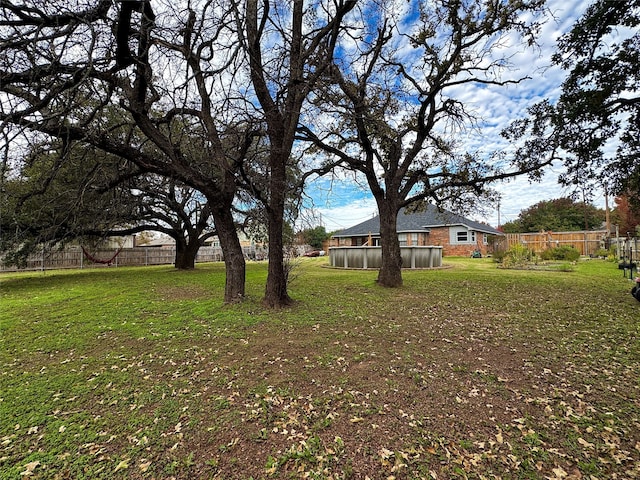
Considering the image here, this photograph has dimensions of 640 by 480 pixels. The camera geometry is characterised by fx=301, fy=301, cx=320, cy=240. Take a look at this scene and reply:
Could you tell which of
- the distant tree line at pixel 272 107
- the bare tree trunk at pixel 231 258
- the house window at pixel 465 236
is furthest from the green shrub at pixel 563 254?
the bare tree trunk at pixel 231 258

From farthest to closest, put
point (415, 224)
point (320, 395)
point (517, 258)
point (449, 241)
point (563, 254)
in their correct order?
point (415, 224) < point (449, 241) < point (563, 254) < point (517, 258) < point (320, 395)

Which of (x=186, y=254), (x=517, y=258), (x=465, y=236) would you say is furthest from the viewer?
(x=465, y=236)

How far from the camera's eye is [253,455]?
2.15 meters

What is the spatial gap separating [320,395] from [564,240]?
84.4 ft

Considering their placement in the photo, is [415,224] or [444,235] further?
[415,224]

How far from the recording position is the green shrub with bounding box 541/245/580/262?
1680cm

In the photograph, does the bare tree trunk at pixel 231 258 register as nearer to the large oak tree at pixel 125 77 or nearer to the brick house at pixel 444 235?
the large oak tree at pixel 125 77

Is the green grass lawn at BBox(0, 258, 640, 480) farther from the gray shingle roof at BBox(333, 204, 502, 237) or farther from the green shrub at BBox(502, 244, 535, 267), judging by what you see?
the gray shingle roof at BBox(333, 204, 502, 237)

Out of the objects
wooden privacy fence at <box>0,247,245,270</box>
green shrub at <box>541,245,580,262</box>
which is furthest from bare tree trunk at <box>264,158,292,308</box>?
green shrub at <box>541,245,580,262</box>

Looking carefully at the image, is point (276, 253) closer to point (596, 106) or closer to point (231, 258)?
point (231, 258)

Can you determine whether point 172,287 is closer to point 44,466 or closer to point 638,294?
point 44,466

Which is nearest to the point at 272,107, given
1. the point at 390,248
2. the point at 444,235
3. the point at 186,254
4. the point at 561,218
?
the point at 390,248

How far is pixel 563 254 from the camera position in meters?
17.4

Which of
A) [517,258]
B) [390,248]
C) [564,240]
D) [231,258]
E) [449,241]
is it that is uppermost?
[449,241]
